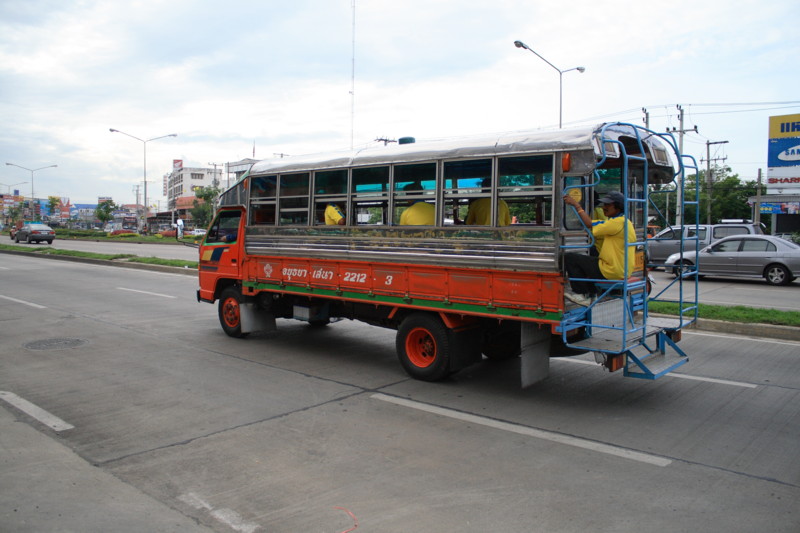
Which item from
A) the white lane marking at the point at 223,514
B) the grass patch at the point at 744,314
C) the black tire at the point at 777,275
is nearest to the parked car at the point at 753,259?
the black tire at the point at 777,275

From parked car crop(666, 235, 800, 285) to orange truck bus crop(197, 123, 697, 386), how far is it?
10934 millimetres

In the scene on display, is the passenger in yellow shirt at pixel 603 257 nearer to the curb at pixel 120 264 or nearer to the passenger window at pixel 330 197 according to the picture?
the passenger window at pixel 330 197

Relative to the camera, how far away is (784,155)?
30.8m

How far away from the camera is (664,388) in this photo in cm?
662

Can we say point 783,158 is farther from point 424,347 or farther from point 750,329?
point 424,347

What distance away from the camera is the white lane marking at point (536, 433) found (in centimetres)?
468

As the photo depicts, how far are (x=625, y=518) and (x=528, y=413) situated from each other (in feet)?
6.96

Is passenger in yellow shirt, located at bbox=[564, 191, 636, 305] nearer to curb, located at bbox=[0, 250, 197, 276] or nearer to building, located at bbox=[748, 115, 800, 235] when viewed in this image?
curb, located at bbox=[0, 250, 197, 276]

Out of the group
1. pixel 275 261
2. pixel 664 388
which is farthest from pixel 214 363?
pixel 664 388

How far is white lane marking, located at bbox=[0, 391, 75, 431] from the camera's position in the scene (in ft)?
17.7

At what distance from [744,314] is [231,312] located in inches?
342

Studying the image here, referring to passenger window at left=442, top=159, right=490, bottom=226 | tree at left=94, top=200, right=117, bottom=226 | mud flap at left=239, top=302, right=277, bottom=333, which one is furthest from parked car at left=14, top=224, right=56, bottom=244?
tree at left=94, top=200, right=117, bottom=226

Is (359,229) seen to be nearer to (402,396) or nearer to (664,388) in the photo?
(402,396)

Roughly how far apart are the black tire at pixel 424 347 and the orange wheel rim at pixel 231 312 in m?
3.49
